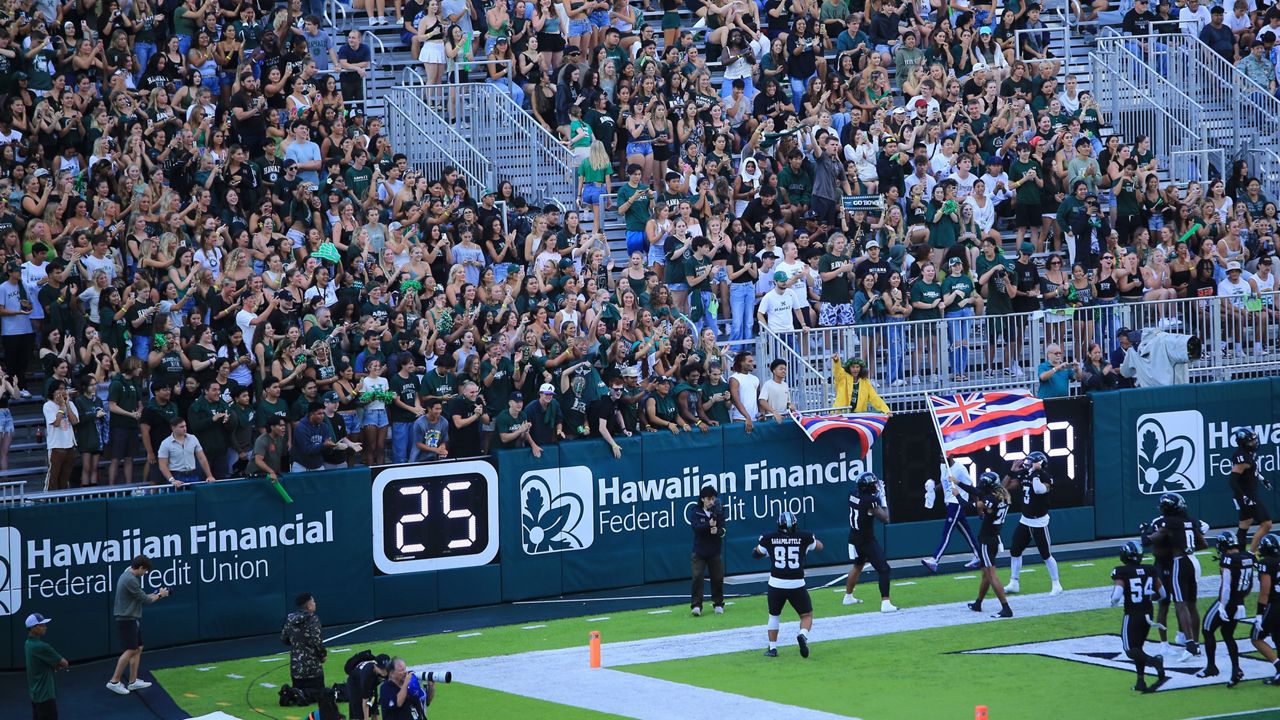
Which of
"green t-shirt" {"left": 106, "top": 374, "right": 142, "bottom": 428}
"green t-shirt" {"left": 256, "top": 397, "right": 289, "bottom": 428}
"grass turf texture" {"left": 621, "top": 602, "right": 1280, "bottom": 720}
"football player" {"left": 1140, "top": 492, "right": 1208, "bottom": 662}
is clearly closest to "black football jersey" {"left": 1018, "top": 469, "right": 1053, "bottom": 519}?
"grass turf texture" {"left": 621, "top": 602, "right": 1280, "bottom": 720}

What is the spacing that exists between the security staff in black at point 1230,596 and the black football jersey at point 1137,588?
2.75ft

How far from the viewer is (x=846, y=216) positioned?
31234mm

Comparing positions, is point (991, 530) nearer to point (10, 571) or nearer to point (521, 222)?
point (521, 222)

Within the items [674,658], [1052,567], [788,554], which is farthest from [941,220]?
[674,658]

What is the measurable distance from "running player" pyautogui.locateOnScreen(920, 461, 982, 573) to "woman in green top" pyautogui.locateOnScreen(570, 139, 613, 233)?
24.5 ft

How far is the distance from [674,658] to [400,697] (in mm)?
5754

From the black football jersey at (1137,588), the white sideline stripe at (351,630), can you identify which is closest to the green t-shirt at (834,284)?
the white sideline stripe at (351,630)

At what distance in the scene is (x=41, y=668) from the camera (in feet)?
66.3

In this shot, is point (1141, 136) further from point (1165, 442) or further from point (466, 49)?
point (466, 49)

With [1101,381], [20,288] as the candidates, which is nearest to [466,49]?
[20,288]

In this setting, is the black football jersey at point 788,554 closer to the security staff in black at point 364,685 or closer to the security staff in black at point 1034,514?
the security staff in black at point 1034,514

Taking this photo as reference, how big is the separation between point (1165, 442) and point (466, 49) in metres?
12.9

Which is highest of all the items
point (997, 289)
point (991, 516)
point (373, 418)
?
point (997, 289)

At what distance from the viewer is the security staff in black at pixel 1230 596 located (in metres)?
20.9
